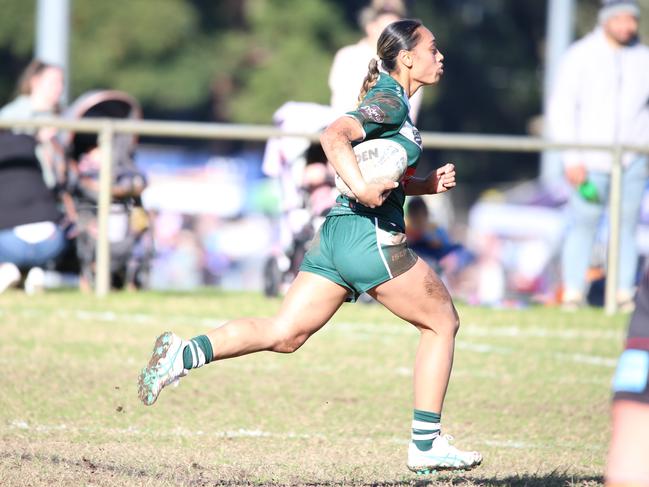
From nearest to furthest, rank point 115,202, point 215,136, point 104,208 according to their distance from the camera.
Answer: point 104,208
point 215,136
point 115,202

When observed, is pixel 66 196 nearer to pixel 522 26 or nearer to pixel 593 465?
pixel 593 465

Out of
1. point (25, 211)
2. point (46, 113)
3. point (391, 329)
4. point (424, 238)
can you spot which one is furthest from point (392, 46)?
point (46, 113)

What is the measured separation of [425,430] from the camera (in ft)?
18.1

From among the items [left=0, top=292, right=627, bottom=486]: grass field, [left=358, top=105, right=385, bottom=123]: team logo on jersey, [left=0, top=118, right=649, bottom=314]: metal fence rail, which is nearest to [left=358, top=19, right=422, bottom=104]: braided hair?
[left=358, top=105, right=385, bottom=123]: team logo on jersey

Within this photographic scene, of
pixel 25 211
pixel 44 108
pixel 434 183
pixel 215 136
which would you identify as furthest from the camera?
pixel 215 136

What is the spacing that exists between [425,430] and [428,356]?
311 mm

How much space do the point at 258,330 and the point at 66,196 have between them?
22.1 ft

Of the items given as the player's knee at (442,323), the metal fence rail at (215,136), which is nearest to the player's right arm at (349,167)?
the player's knee at (442,323)

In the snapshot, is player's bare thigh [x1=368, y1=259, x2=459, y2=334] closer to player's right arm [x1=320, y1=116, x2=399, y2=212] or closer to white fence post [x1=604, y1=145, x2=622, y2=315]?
player's right arm [x1=320, y1=116, x2=399, y2=212]

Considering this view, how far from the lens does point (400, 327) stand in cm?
1059

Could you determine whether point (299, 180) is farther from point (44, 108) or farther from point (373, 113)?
point (373, 113)

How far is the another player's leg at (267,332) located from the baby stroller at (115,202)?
6.43 m

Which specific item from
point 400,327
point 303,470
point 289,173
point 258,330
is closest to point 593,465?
point 303,470

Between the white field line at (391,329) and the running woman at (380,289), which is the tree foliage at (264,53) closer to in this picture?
the white field line at (391,329)
